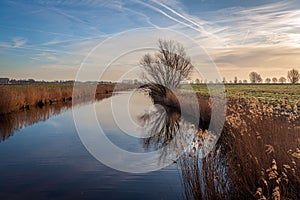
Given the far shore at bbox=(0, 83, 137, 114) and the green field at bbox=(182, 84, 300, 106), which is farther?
the far shore at bbox=(0, 83, 137, 114)

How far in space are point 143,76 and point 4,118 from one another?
54.6 ft

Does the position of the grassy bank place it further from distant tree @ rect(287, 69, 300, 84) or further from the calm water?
distant tree @ rect(287, 69, 300, 84)

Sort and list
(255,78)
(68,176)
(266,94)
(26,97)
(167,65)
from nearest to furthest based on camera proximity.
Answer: (68,176) → (26,97) → (167,65) → (266,94) → (255,78)

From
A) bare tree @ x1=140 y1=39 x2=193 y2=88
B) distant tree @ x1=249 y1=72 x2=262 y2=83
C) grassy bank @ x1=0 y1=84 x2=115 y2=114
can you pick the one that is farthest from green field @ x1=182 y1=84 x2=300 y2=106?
distant tree @ x1=249 y1=72 x2=262 y2=83

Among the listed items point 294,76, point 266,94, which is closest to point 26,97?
point 266,94

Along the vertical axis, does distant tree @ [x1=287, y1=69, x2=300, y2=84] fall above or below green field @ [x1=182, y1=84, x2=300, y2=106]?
above

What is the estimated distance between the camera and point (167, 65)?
118 feet

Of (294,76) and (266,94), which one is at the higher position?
(294,76)

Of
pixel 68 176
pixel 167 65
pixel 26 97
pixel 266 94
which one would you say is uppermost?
pixel 167 65

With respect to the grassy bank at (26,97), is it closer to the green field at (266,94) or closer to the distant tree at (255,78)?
the green field at (266,94)

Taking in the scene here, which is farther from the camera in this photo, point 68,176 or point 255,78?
point 255,78

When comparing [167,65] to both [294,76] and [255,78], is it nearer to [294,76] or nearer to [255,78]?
[294,76]

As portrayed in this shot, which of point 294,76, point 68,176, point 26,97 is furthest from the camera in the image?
point 294,76

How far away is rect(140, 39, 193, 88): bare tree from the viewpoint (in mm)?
33219
